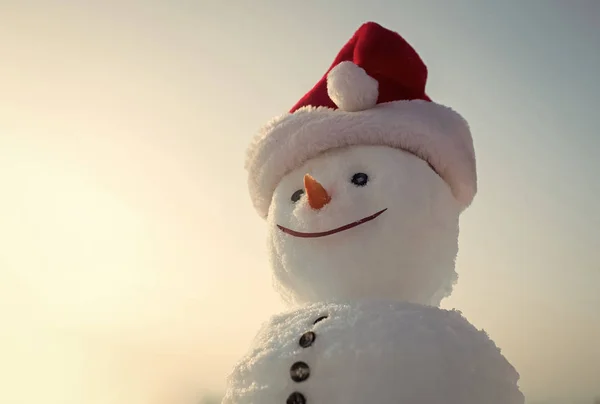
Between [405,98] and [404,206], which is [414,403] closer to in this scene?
[404,206]

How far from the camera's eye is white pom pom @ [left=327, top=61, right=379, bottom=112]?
77 centimetres

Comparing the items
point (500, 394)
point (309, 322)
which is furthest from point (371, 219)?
point (500, 394)

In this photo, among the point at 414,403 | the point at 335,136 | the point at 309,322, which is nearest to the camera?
the point at 414,403

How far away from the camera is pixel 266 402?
1.97ft

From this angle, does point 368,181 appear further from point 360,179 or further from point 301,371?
point 301,371

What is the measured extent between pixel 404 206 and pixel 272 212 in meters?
0.22

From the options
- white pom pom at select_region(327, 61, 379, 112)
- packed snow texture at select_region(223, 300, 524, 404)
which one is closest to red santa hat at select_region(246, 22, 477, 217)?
white pom pom at select_region(327, 61, 379, 112)

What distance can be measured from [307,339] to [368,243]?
0.17 metres

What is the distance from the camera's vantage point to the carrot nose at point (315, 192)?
2.31 feet

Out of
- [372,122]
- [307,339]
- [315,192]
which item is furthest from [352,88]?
[307,339]

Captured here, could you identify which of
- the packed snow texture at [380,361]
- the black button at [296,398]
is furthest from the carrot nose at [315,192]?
the black button at [296,398]

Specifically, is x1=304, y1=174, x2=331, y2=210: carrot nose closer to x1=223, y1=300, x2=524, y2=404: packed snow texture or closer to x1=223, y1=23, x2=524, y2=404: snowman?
x1=223, y1=23, x2=524, y2=404: snowman

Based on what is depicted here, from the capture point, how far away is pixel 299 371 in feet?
1.96

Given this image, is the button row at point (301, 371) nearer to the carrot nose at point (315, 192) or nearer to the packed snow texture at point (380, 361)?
the packed snow texture at point (380, 361)
